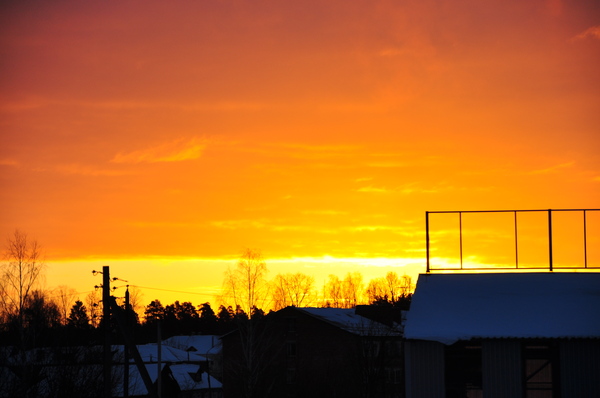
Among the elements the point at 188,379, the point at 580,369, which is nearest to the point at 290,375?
the point at 188,379

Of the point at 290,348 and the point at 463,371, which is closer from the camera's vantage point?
the point at 463,371

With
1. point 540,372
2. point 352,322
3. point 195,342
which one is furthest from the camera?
point 195,342

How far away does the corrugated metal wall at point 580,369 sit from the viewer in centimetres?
2619

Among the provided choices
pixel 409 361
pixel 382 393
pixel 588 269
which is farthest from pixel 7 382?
pixel 382 393

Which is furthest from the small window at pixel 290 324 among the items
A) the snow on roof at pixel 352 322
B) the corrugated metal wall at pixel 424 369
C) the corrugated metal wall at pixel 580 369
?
the corrugated metal wall at pixel 580 369

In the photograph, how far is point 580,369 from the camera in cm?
2631

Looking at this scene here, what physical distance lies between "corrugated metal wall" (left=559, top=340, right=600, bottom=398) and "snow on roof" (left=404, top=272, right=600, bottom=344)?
43 cm

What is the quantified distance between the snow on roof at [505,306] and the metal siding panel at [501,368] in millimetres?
366

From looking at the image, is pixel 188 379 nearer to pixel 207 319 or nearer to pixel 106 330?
pixel 106 330

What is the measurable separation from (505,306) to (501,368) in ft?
9.68

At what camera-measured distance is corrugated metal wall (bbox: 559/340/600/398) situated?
26188 millimetres

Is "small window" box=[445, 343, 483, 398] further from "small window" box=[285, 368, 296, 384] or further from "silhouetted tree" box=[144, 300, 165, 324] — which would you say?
"silhouetted tree" box=[144, 300, 165, 324]

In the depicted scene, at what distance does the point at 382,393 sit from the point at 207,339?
74.6 meters

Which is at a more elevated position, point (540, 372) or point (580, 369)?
point (580, 369)
